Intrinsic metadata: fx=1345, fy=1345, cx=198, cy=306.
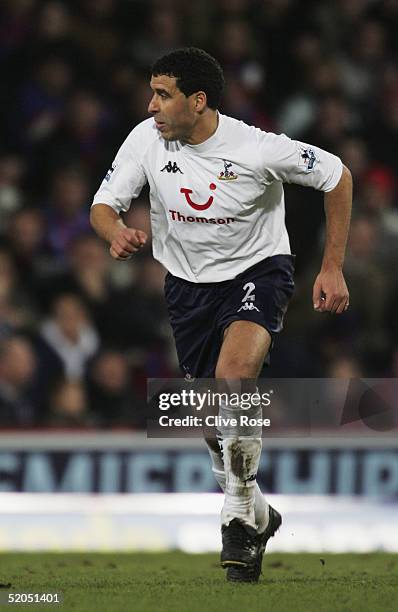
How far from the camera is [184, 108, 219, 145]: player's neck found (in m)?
5.94

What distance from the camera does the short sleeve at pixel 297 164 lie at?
19.3 ft

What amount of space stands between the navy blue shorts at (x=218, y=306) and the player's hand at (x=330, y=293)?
0.78 feet

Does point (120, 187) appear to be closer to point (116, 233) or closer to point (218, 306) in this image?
point (116, 233)

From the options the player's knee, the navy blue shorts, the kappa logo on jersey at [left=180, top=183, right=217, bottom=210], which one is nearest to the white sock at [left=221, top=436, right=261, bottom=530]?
Result: the player's knee

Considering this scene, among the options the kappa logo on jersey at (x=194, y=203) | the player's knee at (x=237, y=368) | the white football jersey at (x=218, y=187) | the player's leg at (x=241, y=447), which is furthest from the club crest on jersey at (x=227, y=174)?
the player's knee at (x=237, y=368)

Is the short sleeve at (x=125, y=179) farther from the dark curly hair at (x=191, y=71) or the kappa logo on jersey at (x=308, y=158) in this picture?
the kappa logo on jersey at (x=308, y=158)

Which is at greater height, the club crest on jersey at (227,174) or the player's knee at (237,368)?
the club crest on jersey at (227,174)

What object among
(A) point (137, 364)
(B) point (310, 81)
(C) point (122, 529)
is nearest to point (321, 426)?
(C) point (122, 529)

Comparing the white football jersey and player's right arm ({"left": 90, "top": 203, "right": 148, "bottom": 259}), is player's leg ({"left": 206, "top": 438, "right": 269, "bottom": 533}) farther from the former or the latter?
player's right arm ({"left": 90, "top": 203, "right": 148, "bottom": 259})

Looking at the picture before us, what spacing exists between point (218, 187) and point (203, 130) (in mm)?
265

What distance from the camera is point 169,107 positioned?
230 inches

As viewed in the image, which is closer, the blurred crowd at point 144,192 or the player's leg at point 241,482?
the player's leg at point 241,482

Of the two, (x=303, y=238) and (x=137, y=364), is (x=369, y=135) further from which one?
(x=137, y=364)

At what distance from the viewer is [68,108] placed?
1051cm
